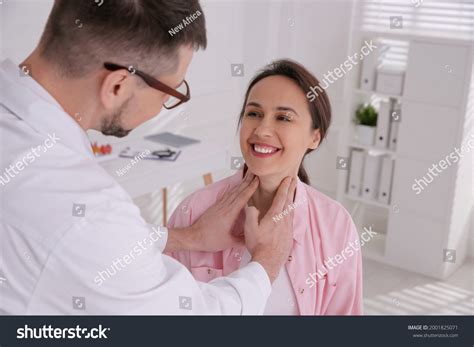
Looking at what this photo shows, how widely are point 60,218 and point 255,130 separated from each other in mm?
498

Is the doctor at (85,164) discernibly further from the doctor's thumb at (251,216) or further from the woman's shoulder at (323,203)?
the woman's shoulder at (323,203)

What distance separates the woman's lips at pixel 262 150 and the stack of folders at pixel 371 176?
1764 millimetres

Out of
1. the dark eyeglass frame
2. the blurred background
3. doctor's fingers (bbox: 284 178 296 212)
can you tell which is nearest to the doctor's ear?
doctor's fingers (bbox: 284 178 296 212)

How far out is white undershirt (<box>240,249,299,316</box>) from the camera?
1.21 metres

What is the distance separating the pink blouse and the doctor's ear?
1.33 feet

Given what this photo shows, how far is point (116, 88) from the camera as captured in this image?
0.94 meters

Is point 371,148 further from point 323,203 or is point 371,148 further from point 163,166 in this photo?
point 323,203

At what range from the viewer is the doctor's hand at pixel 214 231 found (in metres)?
1.24

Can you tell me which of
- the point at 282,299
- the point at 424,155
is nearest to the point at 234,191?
the point at 282,299

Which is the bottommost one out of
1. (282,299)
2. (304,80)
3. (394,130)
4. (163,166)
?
(282,299)

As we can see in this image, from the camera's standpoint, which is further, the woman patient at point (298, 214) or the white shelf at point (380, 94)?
the white shelf at point (380, 94)

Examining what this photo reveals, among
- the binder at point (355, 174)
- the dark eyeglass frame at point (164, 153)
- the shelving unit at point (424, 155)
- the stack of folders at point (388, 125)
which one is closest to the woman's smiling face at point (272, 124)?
the dark eyeglass frame at point (164, 153)

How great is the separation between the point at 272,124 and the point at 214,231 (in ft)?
0.84
